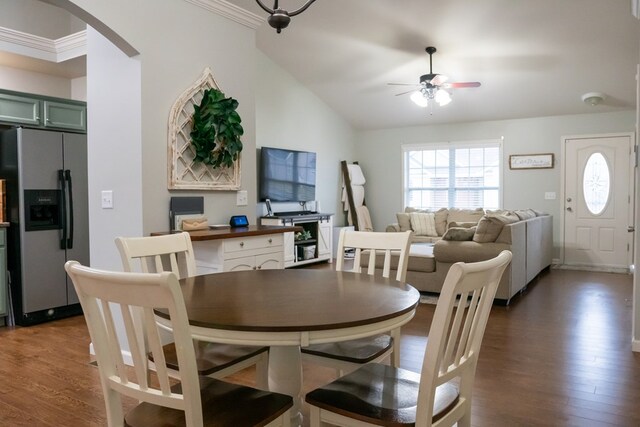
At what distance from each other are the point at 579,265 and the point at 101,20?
23.8ft

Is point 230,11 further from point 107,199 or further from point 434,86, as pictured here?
point 434,86

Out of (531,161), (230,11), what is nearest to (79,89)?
(230,11)

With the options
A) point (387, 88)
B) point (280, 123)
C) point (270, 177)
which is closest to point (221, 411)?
point (270, 177)

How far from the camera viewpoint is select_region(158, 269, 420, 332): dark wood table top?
4.75ft

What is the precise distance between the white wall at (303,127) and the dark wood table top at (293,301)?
489 cm

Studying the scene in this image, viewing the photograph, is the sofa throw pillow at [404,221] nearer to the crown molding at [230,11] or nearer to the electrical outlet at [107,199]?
the crown molding at [230,11]

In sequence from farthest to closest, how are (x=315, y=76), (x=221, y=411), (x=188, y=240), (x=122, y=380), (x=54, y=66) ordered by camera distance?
(x=315, y=76) < (x=54, y=66) < (x=188, y=240) < (x=221, y=411) < (x=122, y=380)

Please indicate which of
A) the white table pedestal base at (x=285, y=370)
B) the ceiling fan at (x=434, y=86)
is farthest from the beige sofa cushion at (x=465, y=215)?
the white table pedestal base at (x=285, y=370)

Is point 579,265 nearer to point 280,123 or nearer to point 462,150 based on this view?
point 462,150

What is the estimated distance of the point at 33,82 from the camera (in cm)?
520

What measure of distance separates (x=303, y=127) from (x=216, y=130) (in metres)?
4.24

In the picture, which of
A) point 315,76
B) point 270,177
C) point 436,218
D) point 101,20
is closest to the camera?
point 101,20

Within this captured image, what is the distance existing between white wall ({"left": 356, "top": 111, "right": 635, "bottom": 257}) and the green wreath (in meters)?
5.52

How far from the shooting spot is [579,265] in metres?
7.43
